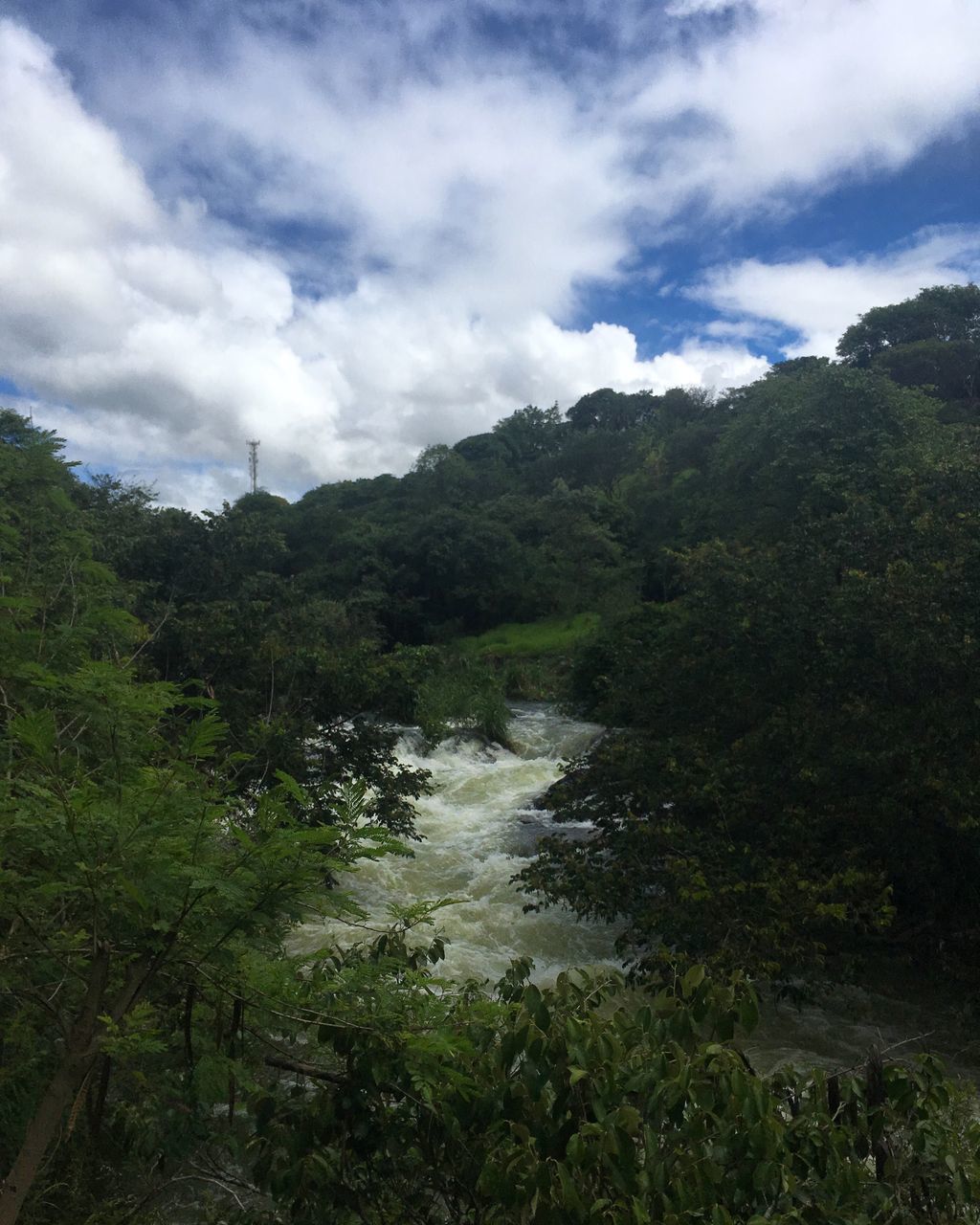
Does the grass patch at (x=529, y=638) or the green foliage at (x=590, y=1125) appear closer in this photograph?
the green foliage at (x=590, y=1125)

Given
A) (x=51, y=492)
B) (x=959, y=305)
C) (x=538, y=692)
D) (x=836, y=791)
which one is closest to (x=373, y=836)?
(x=836, y=791)

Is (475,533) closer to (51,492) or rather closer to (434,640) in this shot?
(434,640)

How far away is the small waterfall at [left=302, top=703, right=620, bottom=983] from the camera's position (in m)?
8.98

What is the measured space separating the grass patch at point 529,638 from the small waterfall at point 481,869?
454 inches

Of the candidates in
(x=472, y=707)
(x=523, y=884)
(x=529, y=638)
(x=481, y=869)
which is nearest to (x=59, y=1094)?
(x=523, y=884)

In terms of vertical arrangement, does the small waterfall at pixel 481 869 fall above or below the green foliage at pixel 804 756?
below

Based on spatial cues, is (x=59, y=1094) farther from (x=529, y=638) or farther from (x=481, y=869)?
(x=529, y=638)

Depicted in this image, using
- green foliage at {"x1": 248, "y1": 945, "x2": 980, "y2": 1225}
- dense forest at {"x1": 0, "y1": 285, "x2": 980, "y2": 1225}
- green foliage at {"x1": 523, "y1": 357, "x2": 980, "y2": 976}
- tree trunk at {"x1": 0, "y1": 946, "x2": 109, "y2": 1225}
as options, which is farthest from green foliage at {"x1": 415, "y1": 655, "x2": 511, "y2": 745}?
tree trunk at {"x1": 0, "y1": 946, "x2": 109, "y2": 1225}

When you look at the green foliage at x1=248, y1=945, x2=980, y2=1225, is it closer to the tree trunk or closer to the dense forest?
the dense forest

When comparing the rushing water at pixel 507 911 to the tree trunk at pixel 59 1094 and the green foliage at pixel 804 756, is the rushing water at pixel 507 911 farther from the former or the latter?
the tree trunk at pixel 59 1094

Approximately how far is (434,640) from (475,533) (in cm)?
461

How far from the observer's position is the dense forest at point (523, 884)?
2400mm

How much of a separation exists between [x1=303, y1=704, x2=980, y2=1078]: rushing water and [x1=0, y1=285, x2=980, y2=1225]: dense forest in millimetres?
487

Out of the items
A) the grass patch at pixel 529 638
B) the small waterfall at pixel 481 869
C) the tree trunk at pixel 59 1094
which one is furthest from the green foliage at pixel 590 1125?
the grass patch at pixel 529 638
